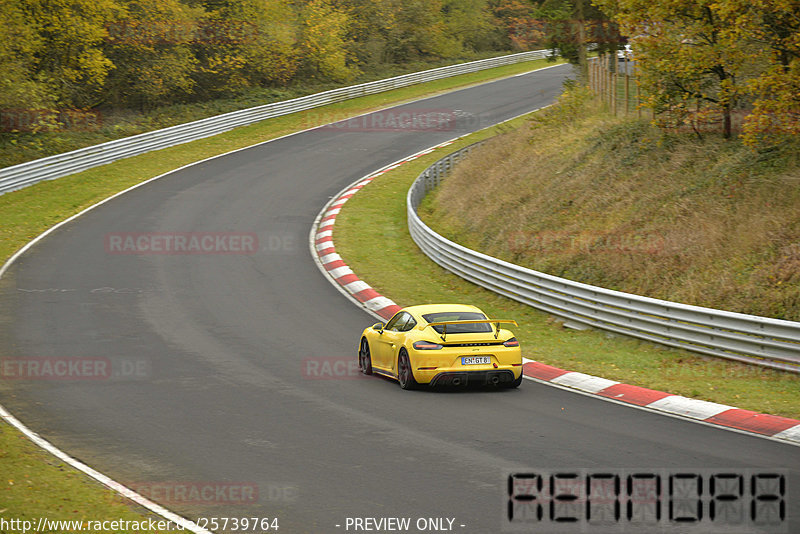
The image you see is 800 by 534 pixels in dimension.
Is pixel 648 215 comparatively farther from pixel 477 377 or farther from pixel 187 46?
pixel 187 46

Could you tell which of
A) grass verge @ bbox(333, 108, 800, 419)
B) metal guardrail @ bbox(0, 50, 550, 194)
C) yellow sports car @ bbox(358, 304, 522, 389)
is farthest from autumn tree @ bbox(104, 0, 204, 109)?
yellow sports car @ bbox(358, 304, 522, 389)

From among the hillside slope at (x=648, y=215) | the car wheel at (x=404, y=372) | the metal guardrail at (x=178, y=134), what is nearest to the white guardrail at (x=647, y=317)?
the hillside slope at (x=648, y=215)

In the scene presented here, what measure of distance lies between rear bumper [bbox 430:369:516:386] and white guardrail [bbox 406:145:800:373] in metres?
4.08

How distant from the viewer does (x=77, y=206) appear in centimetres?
3022

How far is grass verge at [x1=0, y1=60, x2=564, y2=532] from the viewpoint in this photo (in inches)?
327

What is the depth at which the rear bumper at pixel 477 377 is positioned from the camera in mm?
12789

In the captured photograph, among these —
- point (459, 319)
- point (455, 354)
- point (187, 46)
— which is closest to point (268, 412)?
point (455, 354)

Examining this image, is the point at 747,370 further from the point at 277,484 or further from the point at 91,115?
the point at 91,115

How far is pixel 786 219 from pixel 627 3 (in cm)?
665

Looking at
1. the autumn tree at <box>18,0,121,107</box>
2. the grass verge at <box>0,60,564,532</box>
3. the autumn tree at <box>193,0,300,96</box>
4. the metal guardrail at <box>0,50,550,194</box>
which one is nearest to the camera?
the grass verge at <box>0,60,564,532</box>

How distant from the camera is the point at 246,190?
33.2m

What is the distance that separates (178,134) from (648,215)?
87.5ft

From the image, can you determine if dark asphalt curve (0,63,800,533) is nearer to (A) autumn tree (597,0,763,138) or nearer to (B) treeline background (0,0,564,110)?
(A) autumn tree (597,0,763,138)

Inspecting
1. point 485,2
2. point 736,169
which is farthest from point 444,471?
point 485,2
